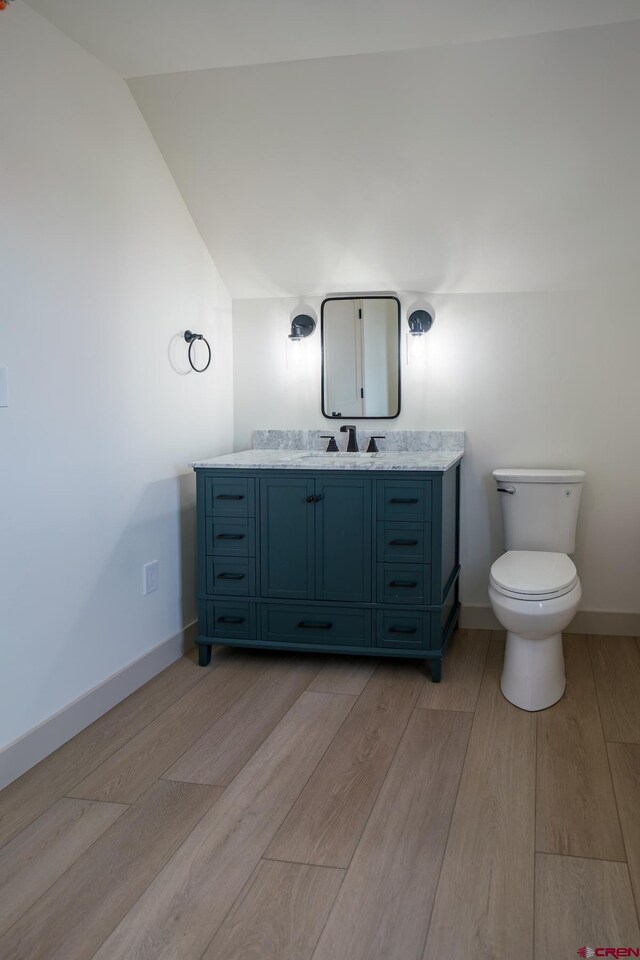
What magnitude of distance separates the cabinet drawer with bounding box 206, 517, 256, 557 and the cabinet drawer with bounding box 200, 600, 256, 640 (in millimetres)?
208

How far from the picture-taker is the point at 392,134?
9.23ft

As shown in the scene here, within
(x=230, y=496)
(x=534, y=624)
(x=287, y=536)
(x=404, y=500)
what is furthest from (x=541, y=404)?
(x=230, y=496)

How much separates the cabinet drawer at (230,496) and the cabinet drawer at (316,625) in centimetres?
40

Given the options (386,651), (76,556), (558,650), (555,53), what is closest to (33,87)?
(76,556)

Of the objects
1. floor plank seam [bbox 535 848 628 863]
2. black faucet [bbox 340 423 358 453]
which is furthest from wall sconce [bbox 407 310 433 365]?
floor plank seam [bbox 535 848 628 863]

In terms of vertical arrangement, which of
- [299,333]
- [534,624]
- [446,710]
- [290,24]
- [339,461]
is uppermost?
[290,24]

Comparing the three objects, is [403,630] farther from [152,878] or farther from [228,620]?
[152,878]

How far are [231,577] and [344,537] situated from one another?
49 cm

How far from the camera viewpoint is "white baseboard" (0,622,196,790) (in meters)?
2.15

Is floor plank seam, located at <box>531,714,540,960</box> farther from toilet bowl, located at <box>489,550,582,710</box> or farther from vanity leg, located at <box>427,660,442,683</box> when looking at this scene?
vanity leg, located at <box>427,660,442,683</box>

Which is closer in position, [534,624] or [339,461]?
[534,624]

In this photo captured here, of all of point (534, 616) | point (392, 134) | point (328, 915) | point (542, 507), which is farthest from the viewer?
point (542, 507)

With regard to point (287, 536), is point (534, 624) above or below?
below

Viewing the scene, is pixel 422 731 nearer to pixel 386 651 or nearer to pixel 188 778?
pixel 386 651
